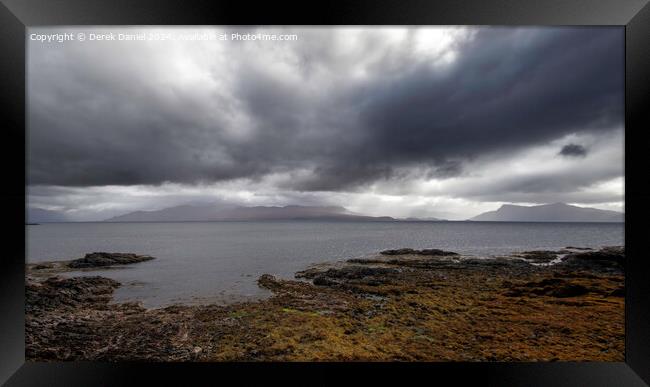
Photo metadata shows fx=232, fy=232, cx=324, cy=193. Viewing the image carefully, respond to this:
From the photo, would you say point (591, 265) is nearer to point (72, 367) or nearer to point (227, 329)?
point (227, 329)

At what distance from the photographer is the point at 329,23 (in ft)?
10.1

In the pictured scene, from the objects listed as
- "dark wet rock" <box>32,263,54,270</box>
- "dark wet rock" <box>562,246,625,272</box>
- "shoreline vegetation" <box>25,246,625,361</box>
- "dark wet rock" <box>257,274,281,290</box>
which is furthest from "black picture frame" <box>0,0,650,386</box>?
"dark wet rock" <box>32,263,54,270</box>

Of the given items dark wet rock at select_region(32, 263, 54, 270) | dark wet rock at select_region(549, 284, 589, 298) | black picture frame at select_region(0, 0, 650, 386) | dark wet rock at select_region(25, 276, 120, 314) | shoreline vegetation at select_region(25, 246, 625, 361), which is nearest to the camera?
black picture frame at select_region(0, 0, 650, 386)

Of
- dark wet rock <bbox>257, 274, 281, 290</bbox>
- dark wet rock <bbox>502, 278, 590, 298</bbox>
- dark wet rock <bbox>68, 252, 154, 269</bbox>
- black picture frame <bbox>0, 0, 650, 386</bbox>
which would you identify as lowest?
dark wet rock <bbox>68, 252, 154, 269</bbox>

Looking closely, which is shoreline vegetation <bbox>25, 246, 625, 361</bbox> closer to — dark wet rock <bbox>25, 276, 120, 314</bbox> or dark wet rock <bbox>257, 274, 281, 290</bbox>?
dark wet rock <bbox>25, 276, 120, 314</bbox>

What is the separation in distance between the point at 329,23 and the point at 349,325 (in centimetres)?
545

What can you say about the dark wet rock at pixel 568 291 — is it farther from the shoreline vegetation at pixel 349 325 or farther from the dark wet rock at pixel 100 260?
the dark wet rock at pixel 100 260

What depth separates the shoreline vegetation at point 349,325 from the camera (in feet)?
13.6

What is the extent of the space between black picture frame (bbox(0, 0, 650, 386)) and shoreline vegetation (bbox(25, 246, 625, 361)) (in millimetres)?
891

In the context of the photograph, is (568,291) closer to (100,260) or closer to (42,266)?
(100,260)

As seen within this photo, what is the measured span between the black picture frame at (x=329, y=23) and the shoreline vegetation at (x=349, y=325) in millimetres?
891

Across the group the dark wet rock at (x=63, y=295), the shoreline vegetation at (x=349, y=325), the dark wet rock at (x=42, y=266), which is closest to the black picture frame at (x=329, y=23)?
the shoreline vegetation at (x=349, y=325)

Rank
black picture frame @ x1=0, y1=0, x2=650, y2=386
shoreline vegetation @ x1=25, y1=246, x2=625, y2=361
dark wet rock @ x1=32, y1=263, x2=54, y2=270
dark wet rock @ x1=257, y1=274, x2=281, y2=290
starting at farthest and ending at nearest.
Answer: dark wet rock @ x1=32, y1=263, x2=54, y2=270 → dark wet rock @ x1=257, y1=274, x2=281, y2=290 → shoreline vegetation @ x1=25, y1=246, x2=625, y2=361 → black picture frame @ x1=0, y1=0, x2=650, y2=386

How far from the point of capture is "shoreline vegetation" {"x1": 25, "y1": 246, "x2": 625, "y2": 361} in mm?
4152
